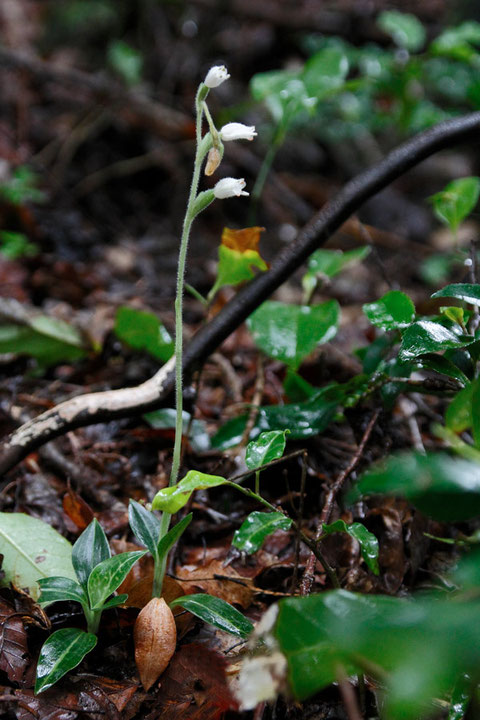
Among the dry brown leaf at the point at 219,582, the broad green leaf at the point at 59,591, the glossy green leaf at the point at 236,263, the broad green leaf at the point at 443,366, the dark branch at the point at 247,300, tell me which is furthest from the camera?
the glossy green leaf at the point at 236,263

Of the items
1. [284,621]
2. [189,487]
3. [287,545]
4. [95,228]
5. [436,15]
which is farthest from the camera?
[436,15]

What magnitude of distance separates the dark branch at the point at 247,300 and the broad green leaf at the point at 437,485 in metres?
0.93

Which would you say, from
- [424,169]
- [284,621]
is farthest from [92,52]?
[284,621]

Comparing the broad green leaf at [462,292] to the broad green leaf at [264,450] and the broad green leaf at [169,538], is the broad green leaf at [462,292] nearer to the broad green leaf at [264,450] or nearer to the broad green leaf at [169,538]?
the broad green leaf at [264,450]

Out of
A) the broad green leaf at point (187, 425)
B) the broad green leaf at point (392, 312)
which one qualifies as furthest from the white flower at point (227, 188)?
the broad green leaf at point (187, 425)

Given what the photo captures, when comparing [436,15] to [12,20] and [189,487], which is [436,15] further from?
[189,487]

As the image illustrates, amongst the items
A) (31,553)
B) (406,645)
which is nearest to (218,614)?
(31,553)

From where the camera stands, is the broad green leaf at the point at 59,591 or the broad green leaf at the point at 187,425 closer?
the broad green leaf at the point at 59,591

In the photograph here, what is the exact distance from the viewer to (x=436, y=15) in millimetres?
5055

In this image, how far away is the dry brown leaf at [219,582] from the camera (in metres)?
1.29

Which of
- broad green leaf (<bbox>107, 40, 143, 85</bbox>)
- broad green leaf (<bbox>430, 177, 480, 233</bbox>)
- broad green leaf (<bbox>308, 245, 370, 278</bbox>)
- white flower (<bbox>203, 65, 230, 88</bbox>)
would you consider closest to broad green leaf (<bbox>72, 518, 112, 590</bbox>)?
white flower (<bbox>203, 65, 230, 88</bbox>)

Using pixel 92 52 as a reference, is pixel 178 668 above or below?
below

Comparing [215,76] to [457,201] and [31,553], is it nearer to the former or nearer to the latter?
[457,201]

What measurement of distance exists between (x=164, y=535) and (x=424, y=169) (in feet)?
15.3
